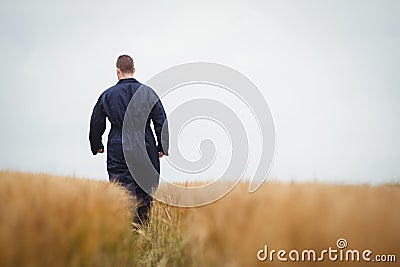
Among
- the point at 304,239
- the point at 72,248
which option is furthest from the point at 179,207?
the point at 304,239

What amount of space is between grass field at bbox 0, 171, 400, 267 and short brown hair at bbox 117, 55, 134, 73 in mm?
2630

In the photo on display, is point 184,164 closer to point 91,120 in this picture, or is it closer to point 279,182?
point 91,120

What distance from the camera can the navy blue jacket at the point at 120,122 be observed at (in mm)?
4988

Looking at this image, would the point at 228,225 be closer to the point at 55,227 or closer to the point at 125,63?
the point at 55,227

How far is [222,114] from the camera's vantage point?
4.86 m

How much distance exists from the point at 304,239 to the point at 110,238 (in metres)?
1.23

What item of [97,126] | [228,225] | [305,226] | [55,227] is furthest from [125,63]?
[305,226]

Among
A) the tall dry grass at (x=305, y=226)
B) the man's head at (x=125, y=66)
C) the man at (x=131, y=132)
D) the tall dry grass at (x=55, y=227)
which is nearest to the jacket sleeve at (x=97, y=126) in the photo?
the man at (x=131, y=132)

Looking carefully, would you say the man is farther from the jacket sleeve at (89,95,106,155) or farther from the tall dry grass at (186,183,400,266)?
the tall dry grass at (186,183,400,266)

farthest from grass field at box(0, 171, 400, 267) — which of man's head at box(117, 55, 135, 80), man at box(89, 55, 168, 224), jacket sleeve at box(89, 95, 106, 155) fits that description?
man's head at box(117, 55, 135, 80)

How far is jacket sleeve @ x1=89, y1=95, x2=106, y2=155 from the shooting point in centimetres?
513

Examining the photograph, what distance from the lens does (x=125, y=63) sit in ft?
16.9

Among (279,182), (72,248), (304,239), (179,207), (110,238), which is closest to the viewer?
(304,239)

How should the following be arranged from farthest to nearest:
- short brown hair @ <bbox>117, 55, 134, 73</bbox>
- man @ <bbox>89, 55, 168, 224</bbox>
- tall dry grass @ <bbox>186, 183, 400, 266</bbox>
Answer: short brown hair @ <bbox>117, 55, 134, 73</bbox>
man @ <bbox>89, 55, 168, 224</bbox>
tall dry grass @ <bbox>186, 183, 400, 266</bbox>
